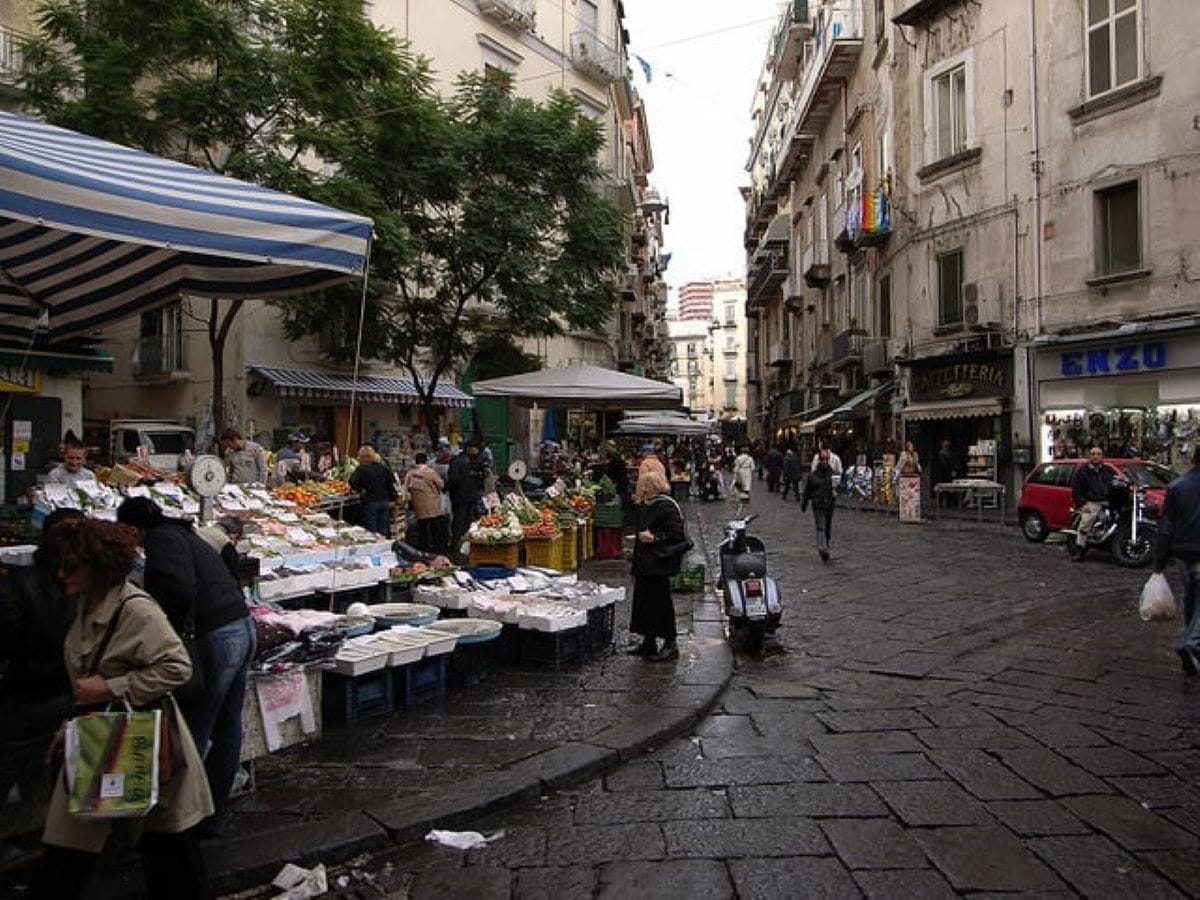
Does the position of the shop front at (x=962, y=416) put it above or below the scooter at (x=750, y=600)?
above

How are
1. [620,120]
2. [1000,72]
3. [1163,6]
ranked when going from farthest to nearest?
[620,120] → [1000,72] → [1163,6]

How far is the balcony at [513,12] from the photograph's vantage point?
90.0ft

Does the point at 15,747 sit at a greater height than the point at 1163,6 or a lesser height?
lesser

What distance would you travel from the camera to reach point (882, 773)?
15.8ft

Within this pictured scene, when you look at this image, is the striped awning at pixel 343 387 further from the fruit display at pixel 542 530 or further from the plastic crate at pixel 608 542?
the fruit display at pixel 542 530

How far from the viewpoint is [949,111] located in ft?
73.9

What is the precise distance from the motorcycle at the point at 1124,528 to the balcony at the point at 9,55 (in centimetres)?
1890

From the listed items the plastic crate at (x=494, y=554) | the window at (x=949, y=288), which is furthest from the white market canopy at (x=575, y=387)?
the window at (x=949, y=288)

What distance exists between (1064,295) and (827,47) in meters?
15.8

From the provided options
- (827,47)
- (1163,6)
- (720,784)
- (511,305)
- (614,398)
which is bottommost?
(720,784)

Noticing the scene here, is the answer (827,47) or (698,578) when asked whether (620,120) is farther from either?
(698,578)

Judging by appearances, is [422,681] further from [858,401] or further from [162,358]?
[858,401]

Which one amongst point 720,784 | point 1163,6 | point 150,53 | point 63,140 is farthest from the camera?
point 1163,6

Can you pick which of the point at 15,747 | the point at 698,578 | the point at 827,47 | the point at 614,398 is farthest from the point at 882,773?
the point at 827,47
